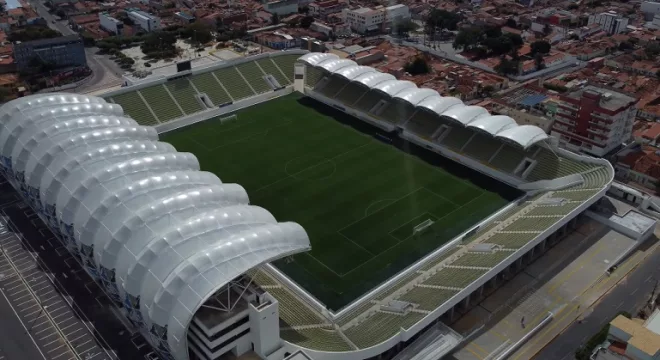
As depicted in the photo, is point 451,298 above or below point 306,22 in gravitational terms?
below

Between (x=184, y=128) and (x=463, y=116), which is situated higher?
(x=463, y=116)

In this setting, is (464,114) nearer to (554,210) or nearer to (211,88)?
(554,210)

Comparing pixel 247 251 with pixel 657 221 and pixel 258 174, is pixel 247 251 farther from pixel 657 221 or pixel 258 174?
pixel 657 221

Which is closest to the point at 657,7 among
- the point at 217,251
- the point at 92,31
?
the point at 92,31

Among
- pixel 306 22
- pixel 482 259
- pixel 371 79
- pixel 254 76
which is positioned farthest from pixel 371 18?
pixel 482 259

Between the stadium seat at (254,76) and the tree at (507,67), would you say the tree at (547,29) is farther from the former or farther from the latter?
the stadium seat at (254,76)

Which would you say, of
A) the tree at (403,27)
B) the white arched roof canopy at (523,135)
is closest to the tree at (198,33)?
the tree at (403,27)
